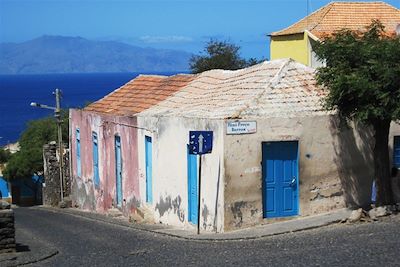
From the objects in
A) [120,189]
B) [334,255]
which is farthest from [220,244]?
[120,189]

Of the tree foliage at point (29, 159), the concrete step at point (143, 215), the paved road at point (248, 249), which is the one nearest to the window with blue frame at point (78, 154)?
the concrete step at point (143, 215)

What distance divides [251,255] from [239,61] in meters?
40.6

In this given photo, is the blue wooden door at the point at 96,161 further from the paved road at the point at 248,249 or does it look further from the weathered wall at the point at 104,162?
the paved road at the point at 248,249

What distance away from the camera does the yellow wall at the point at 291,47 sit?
107 ft

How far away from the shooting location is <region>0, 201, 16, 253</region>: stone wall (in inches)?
540

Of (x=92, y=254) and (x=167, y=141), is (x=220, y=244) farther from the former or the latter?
(x=167, y=141)

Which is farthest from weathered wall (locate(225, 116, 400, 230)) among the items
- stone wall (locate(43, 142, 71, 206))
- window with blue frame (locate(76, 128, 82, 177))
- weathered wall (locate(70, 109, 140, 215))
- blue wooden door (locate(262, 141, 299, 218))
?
stone wall (locate(43, 142, 71, 206))

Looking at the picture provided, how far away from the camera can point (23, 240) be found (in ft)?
55.3

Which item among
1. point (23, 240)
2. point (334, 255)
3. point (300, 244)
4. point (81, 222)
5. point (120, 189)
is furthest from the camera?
point (120, 189)

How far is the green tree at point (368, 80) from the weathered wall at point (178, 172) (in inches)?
109

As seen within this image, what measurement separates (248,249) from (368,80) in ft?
14.4

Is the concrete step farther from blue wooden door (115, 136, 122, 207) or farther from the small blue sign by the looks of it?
the small blue sign

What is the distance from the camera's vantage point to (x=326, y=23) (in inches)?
1321

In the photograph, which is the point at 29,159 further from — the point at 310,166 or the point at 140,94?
the point at 310,166
